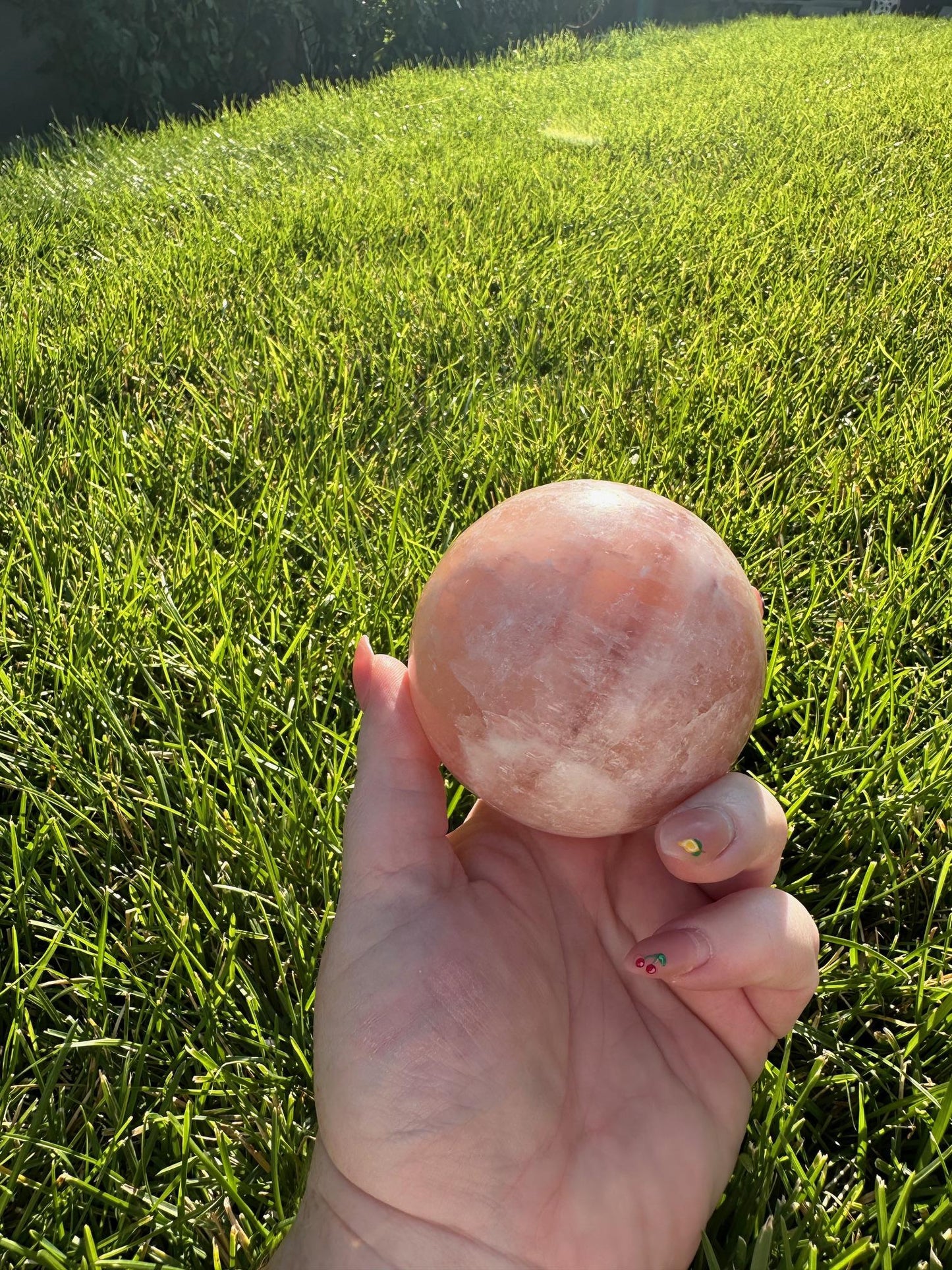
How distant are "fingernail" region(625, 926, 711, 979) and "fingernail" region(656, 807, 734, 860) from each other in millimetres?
81

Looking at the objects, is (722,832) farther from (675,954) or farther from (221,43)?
(221,43)

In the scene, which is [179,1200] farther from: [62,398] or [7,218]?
[7,218]

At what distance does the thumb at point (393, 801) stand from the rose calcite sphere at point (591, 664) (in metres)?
0.08

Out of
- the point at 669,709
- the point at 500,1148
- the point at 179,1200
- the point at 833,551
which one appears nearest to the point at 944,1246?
the point at 500,1148

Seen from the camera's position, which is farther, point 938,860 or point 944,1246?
point 938,860

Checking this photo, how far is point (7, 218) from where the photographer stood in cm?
398

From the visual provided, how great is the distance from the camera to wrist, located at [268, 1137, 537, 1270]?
3.03 ft

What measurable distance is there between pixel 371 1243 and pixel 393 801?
46 centimetres

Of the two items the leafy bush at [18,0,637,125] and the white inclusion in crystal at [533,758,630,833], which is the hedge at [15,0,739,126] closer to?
the leafy bush at [18,0,637,125]

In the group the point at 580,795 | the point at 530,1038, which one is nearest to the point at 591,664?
the point at 580,795

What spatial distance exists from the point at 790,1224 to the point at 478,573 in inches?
32.4

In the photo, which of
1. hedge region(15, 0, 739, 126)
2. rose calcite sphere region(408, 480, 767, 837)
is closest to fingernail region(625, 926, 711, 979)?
rose calcite sphere region(408, 480, 767, 837)

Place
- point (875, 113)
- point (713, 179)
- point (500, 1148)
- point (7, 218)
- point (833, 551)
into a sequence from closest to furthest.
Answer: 1. point (500, 1148)
2. point (833, 551)
3. point (7, 218)
4. point (713, 179)
5. point (875, 113)

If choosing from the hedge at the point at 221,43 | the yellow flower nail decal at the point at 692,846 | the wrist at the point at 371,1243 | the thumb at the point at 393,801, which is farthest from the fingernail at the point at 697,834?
the hedge at the point at 221,43
